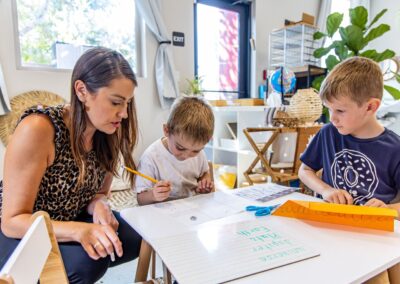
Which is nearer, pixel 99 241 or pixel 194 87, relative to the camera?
pixel 99 241

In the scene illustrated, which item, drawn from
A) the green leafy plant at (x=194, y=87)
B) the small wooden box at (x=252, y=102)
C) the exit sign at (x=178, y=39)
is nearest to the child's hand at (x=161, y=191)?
the small wooden box at (x=252, y=102)

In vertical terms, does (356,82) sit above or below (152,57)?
below

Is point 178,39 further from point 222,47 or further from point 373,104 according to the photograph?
point 373,104

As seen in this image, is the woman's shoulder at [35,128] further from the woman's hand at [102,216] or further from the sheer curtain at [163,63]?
the sheer curtain at [163,63]

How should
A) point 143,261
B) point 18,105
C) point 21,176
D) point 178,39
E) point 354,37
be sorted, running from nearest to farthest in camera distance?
point 21,176 → point 143,261 → point 18,105 → point 178,39 → point 354,37

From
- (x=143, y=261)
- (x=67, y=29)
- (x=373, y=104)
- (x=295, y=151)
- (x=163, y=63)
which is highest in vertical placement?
(x=67, y=29)

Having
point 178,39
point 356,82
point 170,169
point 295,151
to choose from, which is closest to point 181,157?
point 170,169

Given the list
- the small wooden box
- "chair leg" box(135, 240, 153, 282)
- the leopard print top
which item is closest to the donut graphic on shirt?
"chair leg" box(135, 240, 153, 282)

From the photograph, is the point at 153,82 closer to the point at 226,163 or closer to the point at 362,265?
the point at 226,163

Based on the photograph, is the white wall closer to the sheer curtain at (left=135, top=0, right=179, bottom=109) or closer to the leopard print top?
the sheer curtain at (left=135, top=0, right=179, bottom=109)

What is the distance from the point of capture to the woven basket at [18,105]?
1.86m

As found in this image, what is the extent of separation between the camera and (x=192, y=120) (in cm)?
105

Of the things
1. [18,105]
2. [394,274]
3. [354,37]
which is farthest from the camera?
[354,37]

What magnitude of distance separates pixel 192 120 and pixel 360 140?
0.56 m
